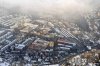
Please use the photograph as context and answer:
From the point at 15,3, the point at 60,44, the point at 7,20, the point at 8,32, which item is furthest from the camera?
the point at 15,3

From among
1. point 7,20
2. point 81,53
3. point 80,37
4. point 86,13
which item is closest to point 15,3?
point 7,20

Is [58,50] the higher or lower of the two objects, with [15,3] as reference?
lower

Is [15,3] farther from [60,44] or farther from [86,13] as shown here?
[60,44]

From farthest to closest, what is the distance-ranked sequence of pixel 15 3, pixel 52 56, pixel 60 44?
pixel 15 3
pixel 60 44
pixel 52 56

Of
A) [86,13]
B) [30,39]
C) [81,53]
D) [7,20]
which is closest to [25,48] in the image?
[30,39]

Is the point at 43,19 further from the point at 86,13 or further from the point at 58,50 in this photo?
the point at 58,50

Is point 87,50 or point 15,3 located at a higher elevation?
point 15,3

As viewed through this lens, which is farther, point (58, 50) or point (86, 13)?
point (86, 13)
